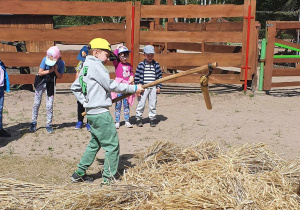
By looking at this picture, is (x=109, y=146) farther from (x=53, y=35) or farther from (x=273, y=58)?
(x=273, y=58)

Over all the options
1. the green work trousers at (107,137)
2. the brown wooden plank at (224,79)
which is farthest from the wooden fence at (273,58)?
the green work trousers at (107,137)

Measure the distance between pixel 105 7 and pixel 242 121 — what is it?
435 cm

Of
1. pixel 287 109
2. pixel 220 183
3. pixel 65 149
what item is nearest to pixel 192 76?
pixel 287 109

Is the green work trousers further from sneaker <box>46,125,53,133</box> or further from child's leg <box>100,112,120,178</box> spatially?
sneaker <box>46,125,53,133</box>

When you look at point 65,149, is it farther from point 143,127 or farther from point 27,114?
point 27,114

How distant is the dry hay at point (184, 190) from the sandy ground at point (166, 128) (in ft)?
3.64

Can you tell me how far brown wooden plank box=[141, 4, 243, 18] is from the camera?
36.1 feet

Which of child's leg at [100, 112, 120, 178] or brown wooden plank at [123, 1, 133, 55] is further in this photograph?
brown wooden plank at [123, 1, 133, 55]

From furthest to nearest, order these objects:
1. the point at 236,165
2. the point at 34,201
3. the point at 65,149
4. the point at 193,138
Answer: the point at 193,138 < the point at 65,149 < the point at 236,165 < the point at 34,201

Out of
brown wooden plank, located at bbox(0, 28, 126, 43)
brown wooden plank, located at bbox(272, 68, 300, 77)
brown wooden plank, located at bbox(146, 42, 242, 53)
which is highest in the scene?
brown wooden plank, located at bbox(0, 28, 126, 43)

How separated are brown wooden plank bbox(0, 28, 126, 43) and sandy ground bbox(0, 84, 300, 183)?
1330 mm

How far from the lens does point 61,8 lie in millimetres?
10828

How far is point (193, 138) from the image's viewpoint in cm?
742

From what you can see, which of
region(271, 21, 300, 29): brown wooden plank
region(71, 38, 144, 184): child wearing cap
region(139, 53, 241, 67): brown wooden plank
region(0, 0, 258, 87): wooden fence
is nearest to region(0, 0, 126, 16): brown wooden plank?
region(0, 0, 258, 87): wooden fence
